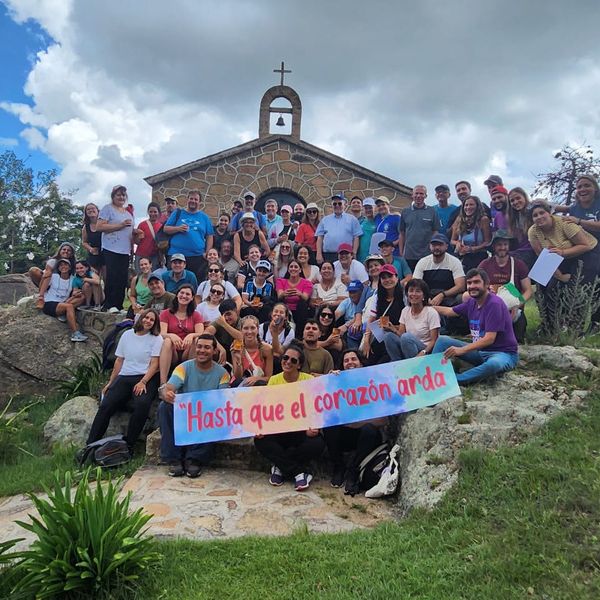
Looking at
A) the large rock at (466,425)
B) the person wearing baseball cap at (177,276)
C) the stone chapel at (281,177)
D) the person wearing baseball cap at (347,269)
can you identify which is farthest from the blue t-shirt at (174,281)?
the stone chapel at (281,177)

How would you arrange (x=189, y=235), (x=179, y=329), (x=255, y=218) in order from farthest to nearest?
(x=255, y=218) → (x=189, y=235) → (x=179, y=329)

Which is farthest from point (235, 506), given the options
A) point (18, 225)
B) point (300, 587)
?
point (18, 225)

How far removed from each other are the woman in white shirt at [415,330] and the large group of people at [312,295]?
1 cm

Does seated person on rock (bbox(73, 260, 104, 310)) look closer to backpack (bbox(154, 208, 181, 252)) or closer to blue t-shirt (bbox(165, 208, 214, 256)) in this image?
backpack (bbox(154, 208, 181, 252))

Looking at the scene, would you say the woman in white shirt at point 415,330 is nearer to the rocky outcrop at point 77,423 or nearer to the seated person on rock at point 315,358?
the seated person on rock at point 315,358

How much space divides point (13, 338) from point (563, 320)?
8202 millimetres

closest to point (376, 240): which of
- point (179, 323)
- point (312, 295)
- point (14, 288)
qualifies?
point (312, 295)

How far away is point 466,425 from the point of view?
434 centimetres

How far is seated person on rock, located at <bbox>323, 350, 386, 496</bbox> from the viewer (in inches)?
190

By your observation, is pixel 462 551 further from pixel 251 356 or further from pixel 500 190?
pixel 500 190

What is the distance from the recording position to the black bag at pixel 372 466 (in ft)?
15.2

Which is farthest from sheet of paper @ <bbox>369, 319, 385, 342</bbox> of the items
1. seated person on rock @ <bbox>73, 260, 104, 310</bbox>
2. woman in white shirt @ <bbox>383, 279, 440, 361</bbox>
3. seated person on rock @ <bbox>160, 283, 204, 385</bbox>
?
seated person on rock @ <bbox>73, 260, 104, 310</bbox>

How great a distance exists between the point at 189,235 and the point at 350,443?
4.50m

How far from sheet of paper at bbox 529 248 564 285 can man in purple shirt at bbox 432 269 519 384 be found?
4.12 feet
